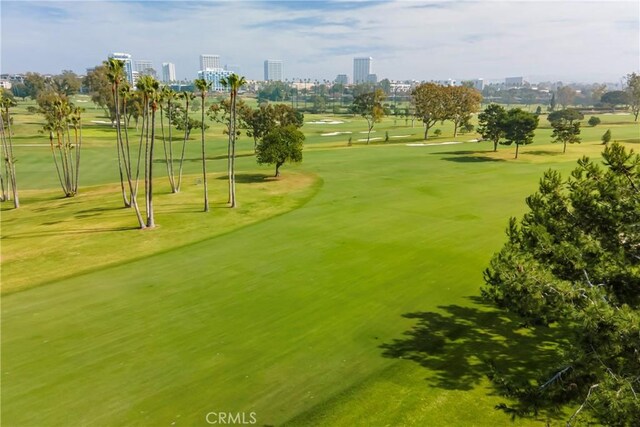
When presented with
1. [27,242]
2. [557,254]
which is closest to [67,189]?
[27,242]

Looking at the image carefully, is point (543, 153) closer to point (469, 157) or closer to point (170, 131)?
point (469, 157)

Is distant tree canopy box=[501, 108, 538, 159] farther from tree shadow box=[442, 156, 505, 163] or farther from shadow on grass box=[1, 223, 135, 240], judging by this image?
shadow on grass box=[1, 223, 135, 240]

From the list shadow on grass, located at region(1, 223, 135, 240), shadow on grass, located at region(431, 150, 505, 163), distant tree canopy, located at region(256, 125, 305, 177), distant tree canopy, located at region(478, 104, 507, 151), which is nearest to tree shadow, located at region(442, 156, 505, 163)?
shadow on grass, located at region(431, 150, 505, 163)

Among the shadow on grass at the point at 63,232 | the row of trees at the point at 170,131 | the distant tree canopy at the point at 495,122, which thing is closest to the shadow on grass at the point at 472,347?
the row of trees at the point at 170,131

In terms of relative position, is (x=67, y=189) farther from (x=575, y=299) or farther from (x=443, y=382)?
(x=575, y=299)

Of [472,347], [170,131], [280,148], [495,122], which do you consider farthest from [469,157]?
[472,347]

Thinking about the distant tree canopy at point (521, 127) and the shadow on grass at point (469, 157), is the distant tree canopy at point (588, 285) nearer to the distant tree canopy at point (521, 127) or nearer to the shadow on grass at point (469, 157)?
the shadow on grass at point (469, 157)


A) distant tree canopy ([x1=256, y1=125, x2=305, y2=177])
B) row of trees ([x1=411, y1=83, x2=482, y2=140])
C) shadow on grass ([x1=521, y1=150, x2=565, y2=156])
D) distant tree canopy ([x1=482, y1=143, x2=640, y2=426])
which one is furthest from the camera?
row of trees ([x1=411, y1=83, x2=482, y2=140])
